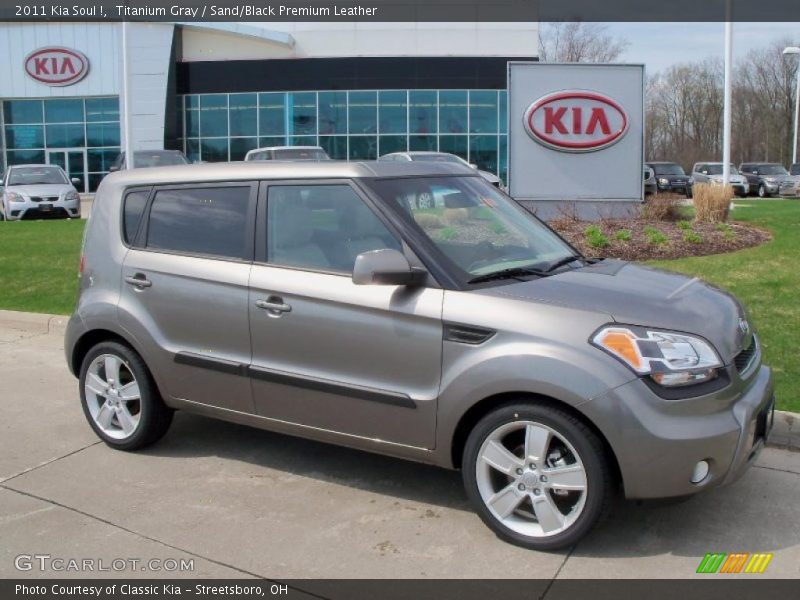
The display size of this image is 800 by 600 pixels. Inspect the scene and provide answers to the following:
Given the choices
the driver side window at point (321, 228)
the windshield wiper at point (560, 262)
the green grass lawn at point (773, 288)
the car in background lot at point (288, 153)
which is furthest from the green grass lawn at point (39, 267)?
the green grass lawn at point (773, 288)

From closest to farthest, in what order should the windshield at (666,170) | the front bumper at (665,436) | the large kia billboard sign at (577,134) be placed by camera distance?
the front bumper at (665,436)
the large kia billboard sign at (577,134)
the windshield at (666,170)

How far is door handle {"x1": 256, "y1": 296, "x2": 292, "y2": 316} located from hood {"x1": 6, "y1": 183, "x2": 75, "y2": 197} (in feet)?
63.5

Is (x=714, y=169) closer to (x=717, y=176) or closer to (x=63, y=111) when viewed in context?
(x=717, y=176)

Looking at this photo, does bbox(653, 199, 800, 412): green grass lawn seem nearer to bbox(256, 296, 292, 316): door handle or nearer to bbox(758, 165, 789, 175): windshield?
bbox(256, 296, 292, 316): door handle

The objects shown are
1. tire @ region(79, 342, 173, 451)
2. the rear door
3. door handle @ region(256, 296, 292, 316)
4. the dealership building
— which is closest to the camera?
door handle @ region(256, 296, 292, 316)

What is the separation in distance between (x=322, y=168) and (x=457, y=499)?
1.93m

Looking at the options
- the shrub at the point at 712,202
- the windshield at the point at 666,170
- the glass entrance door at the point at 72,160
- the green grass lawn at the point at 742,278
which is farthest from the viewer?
the glass entrance door at the point at 72,160

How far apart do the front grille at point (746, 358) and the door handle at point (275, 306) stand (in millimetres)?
2230

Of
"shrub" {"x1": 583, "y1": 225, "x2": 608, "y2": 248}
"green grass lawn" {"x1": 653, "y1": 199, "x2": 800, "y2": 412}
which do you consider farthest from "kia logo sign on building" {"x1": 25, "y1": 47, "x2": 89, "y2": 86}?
"green grass lawn" {"x1": 653, "y1": 199, "x2": 800, "y2": 412}

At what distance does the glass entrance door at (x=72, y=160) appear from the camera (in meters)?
42.8

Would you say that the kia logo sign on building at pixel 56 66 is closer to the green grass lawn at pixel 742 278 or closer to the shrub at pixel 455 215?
the green grass lawn at pixel 742 278

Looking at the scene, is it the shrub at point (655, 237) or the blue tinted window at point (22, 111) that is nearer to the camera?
the shrub at point (655, 237)

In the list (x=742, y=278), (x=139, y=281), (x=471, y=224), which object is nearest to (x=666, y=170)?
(x=742, y=278)

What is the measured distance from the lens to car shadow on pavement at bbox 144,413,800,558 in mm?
4008
